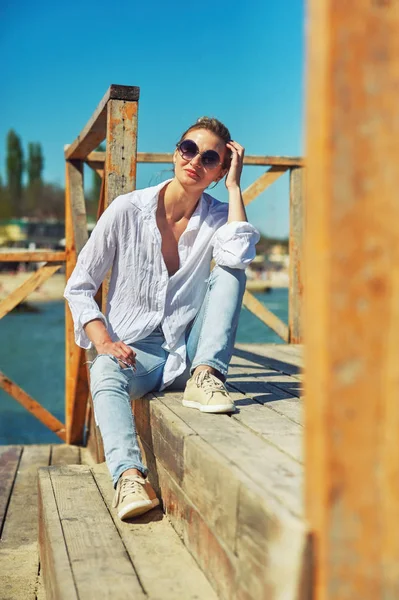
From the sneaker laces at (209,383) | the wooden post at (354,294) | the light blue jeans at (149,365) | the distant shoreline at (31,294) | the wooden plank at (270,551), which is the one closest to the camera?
the wooden post at (354,294)

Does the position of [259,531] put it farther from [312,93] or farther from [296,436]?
[312,93]

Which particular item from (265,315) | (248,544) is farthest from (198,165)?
(265,315)

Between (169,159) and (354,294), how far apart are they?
3488 millimetres

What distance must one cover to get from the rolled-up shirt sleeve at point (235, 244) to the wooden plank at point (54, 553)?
934mm

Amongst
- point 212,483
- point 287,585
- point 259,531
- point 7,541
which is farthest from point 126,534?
point 7,541

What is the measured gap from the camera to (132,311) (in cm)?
255

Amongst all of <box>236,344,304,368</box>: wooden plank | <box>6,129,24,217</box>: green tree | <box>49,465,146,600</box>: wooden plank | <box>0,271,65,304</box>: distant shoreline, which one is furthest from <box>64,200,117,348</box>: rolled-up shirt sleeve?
<box>6,129,24,217</box>: green tree

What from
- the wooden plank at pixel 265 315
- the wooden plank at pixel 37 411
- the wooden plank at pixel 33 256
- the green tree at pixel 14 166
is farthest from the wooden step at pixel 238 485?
the green tree at pixel 14 166

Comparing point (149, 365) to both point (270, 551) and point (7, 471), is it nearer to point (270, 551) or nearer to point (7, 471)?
point (270, 551)

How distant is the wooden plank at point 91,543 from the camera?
1.58 metres

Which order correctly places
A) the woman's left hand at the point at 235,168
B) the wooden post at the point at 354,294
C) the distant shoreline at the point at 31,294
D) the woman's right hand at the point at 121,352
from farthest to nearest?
the distant shoreline at the point at 31,294
the woman's left hand at the point at 235,168
the woman's right hand at the point at 121,352
the wooden post at the point at 354,294

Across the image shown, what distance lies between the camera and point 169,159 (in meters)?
4.39

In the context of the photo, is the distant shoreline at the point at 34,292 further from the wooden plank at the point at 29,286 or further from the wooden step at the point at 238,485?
the wooden step at the point at 238,485

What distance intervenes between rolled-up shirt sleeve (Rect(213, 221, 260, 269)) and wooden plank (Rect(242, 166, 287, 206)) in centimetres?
202
